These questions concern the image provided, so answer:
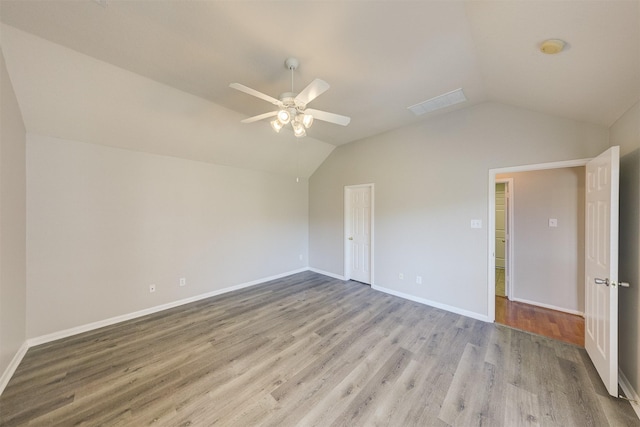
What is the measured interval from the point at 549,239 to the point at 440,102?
9.23ft

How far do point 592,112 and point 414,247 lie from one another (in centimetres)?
255

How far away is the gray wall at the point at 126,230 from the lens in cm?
267

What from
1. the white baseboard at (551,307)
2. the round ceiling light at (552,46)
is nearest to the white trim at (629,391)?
the white baseboard at (551,307)

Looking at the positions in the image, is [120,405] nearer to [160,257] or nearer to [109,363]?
[109,363]

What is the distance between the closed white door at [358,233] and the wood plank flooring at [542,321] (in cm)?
225

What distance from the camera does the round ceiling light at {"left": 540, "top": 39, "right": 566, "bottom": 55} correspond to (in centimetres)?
160

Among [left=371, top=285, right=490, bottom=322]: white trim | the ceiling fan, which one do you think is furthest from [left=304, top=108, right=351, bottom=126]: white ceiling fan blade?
[left=371, top=285, right=490, bottom=322]: white trim

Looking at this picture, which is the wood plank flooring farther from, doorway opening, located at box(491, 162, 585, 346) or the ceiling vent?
the ceiling vent

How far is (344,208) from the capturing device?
502 cm

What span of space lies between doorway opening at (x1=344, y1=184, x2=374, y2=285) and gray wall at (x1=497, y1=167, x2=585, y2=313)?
96.0 inches

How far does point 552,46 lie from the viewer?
1637 mm

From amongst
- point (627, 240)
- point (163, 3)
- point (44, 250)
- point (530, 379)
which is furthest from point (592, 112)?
point (44, 250)

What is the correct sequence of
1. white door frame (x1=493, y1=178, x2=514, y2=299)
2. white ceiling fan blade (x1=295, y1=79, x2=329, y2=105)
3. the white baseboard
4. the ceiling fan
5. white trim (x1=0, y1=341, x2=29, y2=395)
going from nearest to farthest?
white ceiling fan blade (x1=295, y1=79, x2=329, y2=105), the ceiling fan, white trim (x1=0, y1=341, x2=29, y2=395), the white baseboard, white door frame (x1=493, y1=178, x2=514, y2=299)

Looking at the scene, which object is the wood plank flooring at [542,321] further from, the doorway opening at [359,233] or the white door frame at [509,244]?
the doorway opening at [359,233]
